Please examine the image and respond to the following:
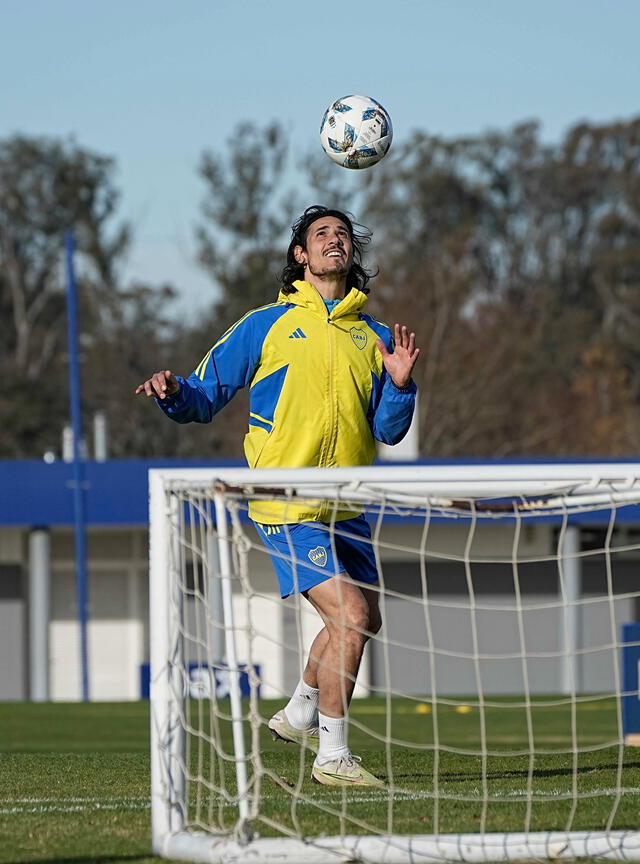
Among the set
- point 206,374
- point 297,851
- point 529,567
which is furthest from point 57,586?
point 297,851

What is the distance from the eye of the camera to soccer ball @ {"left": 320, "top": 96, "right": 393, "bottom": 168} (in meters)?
7.81

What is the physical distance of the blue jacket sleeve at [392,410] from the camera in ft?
22.1

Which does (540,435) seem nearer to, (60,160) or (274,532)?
(60,160)

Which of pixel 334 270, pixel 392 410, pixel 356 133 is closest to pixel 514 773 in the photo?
pixel 392 410

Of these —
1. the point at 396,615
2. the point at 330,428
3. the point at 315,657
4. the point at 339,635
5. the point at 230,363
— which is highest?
the point at 230,363

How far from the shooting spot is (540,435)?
47.5 m

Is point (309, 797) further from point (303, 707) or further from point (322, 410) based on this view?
point (322, 410)

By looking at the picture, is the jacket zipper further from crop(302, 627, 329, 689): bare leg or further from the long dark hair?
crop(302, 627, 329, 689): bare leg

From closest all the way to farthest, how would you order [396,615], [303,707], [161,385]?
1. [161,385]
2. [303,707]
3. [396,615]

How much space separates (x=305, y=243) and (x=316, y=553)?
146cm

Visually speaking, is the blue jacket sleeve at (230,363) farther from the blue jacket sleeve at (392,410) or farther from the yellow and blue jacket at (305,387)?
the blue jacket sleeve at (392,410)

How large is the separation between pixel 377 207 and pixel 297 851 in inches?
1977

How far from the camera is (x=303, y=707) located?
6.96 m

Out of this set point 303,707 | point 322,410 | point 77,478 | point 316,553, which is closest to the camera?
point 316,553
